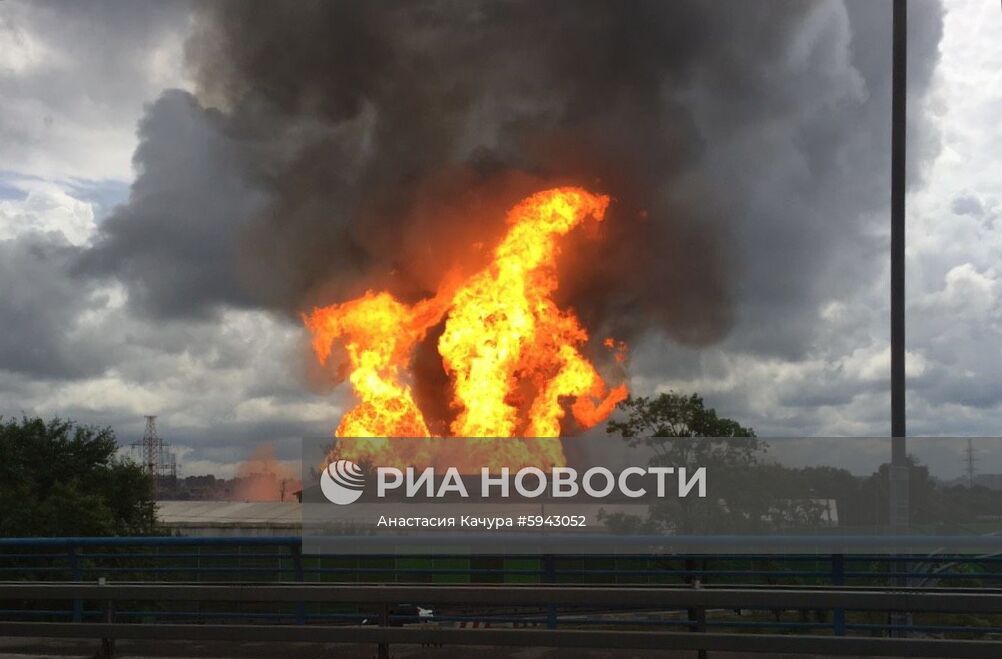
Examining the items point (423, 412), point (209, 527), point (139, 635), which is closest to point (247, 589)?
point (139, 635)

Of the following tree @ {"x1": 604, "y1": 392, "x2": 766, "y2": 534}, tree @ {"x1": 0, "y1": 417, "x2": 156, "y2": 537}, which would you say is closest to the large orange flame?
tree @ {"x1": 604, "y1": 392, "x2": 766, "y2": 534}

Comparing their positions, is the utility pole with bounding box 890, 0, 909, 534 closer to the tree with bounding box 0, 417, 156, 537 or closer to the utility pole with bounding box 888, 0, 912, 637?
the utility pole with bounding box 888, 0, 912, 637

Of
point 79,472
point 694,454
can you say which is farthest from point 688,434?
point 79,472

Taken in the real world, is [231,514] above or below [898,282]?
below

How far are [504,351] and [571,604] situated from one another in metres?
23.4

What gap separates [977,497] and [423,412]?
1814 centimetres

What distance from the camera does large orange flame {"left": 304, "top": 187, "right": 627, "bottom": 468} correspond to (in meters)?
31.8


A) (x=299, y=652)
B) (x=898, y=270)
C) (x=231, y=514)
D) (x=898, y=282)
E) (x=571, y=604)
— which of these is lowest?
(x=231, y=514)

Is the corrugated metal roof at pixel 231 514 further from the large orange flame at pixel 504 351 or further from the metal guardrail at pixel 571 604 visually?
the metal guardrail at pixel 571 604

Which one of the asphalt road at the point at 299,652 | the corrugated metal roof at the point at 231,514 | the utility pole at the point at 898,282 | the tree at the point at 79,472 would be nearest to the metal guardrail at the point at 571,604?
the asphalt road at the point at 299,652

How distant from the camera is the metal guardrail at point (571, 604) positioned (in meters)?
7.79

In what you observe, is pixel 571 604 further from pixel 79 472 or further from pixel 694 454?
pixel 79 472

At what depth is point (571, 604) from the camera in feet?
27.0

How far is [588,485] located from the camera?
33.5m
